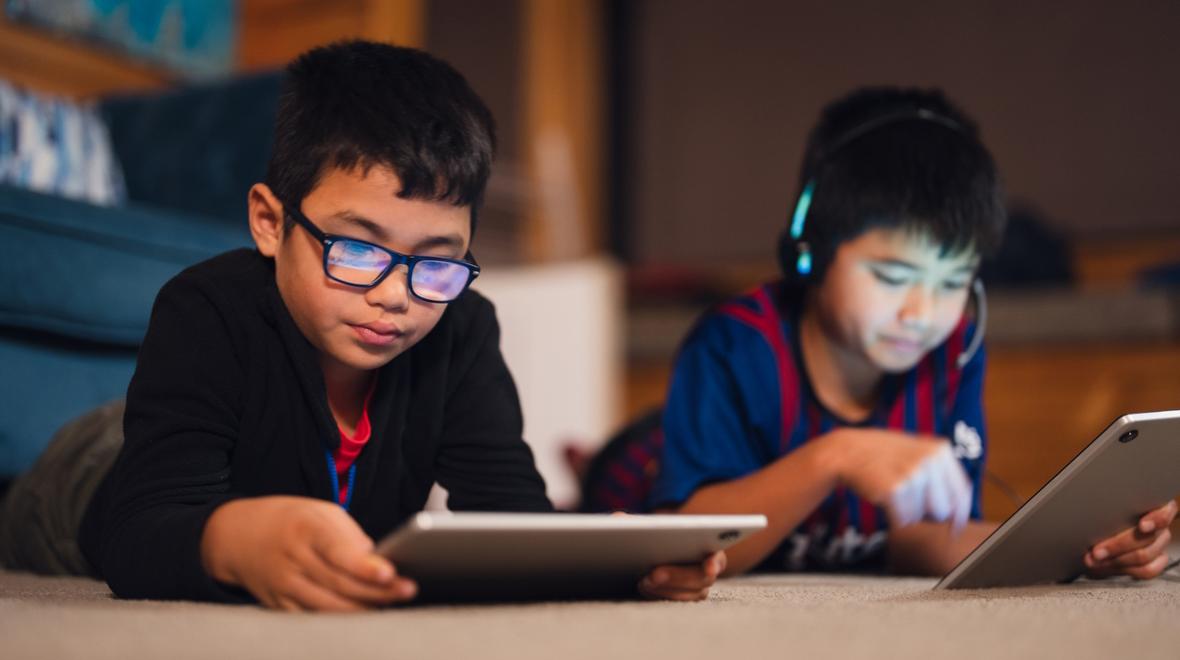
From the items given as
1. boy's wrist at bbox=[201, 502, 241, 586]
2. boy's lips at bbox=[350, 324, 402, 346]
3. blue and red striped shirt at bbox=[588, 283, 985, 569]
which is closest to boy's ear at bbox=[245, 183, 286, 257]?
boy's lips at bbox=[350, 324, 402, 346]

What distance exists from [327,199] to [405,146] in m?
0.07

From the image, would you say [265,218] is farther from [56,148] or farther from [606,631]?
[56,148]

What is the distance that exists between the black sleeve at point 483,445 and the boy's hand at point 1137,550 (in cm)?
49

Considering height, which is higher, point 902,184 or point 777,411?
point 902,184

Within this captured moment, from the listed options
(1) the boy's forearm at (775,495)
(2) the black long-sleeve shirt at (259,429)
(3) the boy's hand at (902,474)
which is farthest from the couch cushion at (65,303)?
(3) the boy's hand at (902,474)

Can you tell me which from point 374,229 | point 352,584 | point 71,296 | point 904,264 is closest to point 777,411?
point 904,264

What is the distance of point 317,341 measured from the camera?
0.83m

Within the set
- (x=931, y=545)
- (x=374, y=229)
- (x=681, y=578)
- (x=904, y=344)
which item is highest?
(x=374, y=229)

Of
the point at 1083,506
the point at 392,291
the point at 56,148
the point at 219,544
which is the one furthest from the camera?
the point at 56,148

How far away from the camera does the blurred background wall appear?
7.60ft

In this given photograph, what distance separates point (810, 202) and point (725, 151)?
2.65 metres

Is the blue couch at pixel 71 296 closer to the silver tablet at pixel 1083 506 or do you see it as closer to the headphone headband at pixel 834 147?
the headphone headband at pixel 834 147

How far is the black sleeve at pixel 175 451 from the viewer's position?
69 cm

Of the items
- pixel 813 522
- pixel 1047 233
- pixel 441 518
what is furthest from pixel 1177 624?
pixel 1047 233
